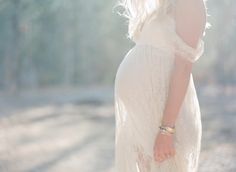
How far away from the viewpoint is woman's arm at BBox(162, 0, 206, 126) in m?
1.98

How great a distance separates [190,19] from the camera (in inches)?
77.6

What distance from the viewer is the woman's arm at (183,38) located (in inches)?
77.9

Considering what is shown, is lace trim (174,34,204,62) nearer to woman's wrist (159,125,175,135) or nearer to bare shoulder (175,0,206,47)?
bare shoulder (175,0,206,47)

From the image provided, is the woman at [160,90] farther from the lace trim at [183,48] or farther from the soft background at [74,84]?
the soft background at [74,84]

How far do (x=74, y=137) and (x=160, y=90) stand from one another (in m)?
6.55

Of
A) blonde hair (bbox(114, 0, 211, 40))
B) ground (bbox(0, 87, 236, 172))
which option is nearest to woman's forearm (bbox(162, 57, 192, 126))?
blonde hair (bbox(114, 0, 211, 40))

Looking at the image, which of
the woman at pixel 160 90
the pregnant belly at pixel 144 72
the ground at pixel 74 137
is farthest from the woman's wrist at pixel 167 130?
the ground at pixel 74 137

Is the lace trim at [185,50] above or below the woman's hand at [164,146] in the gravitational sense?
Result: above

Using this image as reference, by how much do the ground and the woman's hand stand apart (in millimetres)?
3666

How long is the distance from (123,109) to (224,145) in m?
5.22

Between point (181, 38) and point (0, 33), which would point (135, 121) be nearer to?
point (181, 38)

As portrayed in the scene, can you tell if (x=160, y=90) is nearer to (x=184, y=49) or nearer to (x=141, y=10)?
(x=184, y=49)

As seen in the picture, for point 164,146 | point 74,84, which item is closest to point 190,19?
point 164,146

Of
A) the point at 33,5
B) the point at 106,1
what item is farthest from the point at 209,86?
the point at 33,5
